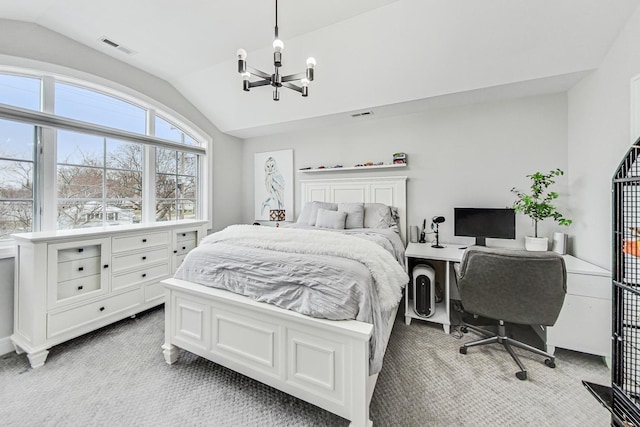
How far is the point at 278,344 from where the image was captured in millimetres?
1535

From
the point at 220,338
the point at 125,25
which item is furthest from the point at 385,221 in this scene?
the point at 125,25

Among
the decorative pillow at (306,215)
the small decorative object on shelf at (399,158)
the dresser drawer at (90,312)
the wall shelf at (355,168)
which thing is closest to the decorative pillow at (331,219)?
the decorative pillow at (306,215)

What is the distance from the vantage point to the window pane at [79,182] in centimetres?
262

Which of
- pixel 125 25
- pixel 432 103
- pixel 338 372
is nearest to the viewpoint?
pixel 338 372

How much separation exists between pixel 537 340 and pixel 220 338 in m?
2.78

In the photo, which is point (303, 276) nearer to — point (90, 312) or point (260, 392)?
point (260, 392)

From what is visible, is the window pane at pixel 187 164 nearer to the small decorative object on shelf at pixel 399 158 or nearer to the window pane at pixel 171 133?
the window pane at pixel 171 133

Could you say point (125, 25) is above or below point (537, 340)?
above

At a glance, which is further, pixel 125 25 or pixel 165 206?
pixel 165 206

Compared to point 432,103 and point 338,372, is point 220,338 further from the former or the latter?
point 432,103

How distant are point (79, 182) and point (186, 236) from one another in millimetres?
1221

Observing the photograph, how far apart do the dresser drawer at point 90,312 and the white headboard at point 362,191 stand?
2504mm

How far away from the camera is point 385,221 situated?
3.14 m

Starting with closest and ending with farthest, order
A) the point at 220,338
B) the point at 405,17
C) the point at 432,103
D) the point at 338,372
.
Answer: the point at 338,372 → the point at 220,338 → the point at 405,17 → the point at 432,103
